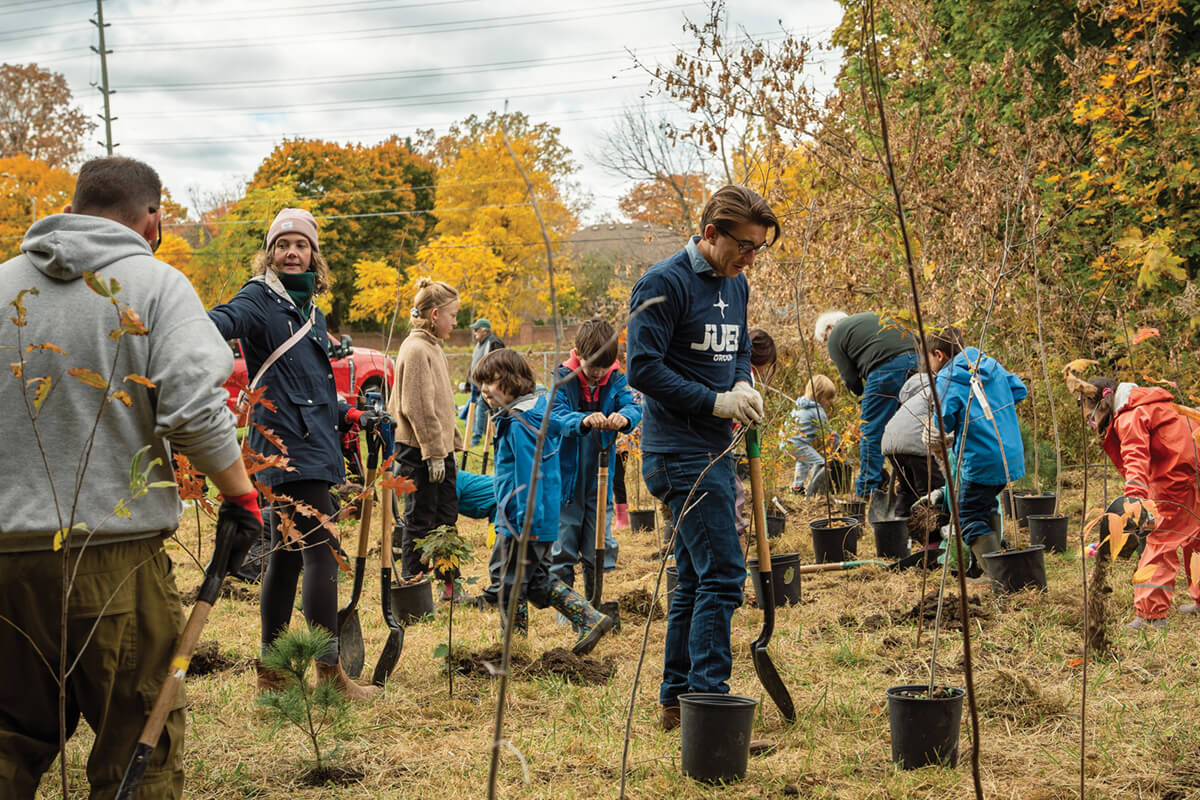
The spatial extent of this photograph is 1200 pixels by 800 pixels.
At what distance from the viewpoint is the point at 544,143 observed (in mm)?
36750

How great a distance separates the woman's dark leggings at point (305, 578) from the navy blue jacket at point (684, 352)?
126 cm

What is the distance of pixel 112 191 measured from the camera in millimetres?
2217

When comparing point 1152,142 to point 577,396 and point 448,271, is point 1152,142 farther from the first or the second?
point 448,271

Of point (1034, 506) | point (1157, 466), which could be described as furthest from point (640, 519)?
point (1157, 466)

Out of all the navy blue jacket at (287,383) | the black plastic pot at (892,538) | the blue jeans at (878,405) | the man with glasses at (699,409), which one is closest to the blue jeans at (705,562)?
the man with glasses at (699,409)

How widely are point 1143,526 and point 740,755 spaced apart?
2354mm

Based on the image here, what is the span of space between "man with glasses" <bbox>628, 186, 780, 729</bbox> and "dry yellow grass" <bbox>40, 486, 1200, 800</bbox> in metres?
0.38

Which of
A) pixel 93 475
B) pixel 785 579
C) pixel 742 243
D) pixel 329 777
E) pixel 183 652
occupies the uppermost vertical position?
pixel 742 243

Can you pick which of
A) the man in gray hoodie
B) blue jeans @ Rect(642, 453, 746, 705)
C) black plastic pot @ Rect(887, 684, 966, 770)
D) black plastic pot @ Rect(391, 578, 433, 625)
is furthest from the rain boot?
the man in gray hoodie

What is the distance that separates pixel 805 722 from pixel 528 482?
1.81 m

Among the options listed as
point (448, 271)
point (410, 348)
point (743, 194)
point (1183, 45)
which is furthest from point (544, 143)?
point (743, 194)

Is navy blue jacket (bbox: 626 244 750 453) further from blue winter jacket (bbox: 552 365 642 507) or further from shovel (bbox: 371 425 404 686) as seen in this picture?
blue winter jacket (bbox: 552 365 642 507)

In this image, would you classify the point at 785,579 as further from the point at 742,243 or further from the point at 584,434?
the point at 742,243

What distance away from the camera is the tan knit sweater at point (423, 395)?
561cm
